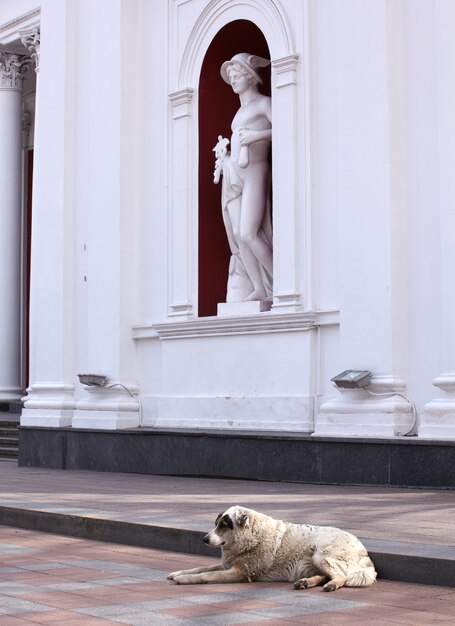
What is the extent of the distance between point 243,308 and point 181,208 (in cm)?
201

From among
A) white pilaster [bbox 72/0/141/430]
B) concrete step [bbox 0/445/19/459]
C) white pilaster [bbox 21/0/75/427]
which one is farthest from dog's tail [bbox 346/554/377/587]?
concrete step [bbox 0/445/19/459]

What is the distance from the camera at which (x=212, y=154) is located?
52.6 feet

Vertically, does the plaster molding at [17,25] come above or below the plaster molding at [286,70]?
above

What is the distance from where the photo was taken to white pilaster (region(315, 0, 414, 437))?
1246 cm

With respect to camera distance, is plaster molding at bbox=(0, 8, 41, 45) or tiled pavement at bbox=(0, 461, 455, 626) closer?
tiled pavement at bbox=(0, 461, 455, 626)

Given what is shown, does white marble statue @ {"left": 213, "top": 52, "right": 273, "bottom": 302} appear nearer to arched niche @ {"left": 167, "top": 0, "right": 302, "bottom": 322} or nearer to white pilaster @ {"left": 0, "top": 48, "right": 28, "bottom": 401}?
arched niche @ {"left": 167, "top": 0, "right": 302, "bottom": 322}

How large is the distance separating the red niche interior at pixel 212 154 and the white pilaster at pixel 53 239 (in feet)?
8.83

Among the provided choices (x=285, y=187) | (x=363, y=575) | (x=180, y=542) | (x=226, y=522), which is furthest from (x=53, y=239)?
(x=363, y=575)

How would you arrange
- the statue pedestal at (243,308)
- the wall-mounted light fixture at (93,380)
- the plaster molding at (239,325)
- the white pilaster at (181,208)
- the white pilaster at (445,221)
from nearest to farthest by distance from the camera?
the white pilaster at (445,221) → the plaster molding at (239,325) → the statue pedestal at (243,308) → the white pilaster at (181,208) → the wall-mounted light fixture at (93,380)

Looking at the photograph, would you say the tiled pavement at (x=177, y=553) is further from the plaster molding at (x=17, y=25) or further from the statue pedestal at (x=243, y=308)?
the plaster molding at (x=17, y=25)

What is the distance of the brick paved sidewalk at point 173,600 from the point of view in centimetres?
582

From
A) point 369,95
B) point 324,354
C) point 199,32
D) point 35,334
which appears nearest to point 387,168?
point 369,95

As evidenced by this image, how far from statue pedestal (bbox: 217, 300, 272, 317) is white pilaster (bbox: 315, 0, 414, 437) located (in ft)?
6.39

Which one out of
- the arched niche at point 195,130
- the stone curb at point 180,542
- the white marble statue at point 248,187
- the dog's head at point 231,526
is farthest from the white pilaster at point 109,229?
the dog's head at point 231,526
